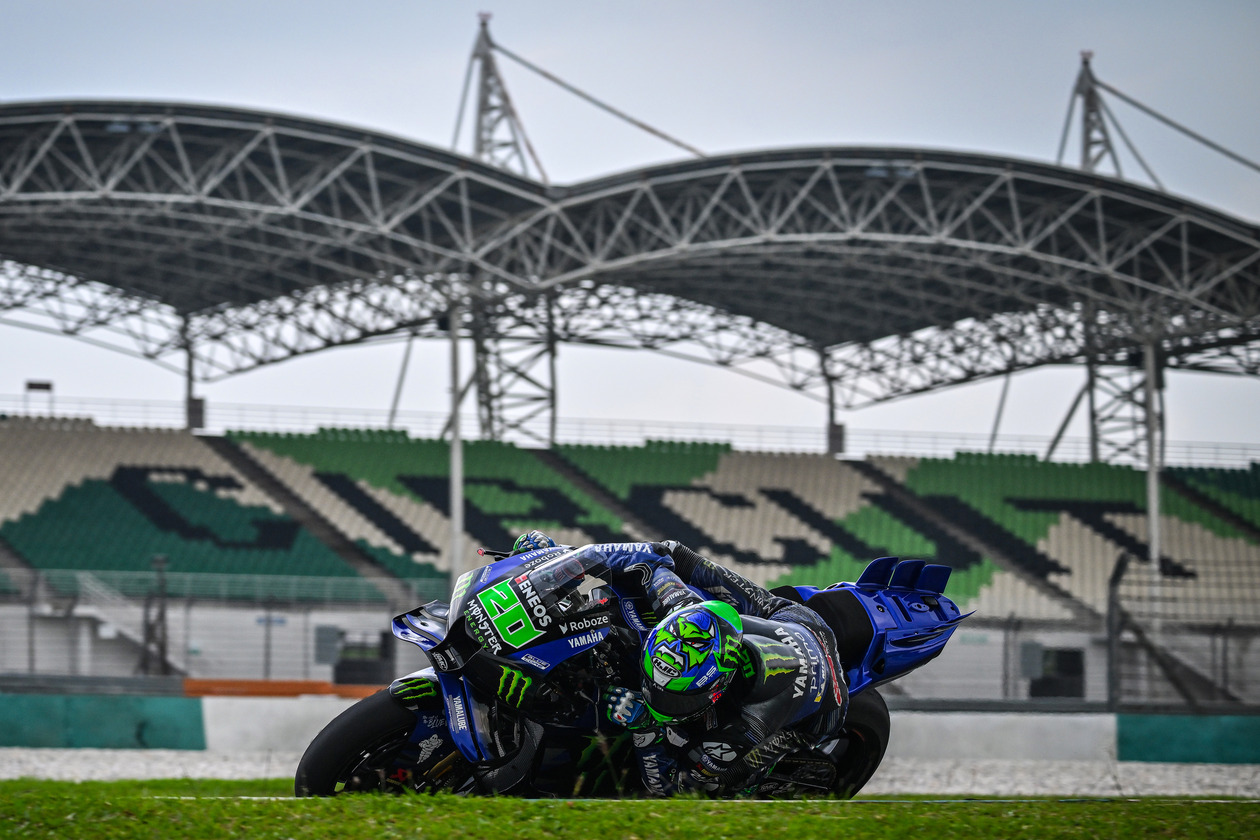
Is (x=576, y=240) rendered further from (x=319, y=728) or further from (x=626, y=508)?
(x=319, y=728)

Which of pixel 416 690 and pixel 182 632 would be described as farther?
pixel 182 632

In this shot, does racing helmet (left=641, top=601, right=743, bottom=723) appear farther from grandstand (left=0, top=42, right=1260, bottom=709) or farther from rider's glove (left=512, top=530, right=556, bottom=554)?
grandstand (left=0, top=42, right=1260, bottom=709)

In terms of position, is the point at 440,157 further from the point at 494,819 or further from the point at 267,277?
the point at 494,819

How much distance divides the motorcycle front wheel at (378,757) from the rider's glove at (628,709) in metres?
0.81

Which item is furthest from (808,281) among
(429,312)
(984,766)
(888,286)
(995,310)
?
(984,766)

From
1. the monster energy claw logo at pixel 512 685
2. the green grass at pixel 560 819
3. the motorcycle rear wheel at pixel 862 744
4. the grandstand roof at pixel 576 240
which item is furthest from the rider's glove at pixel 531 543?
the grandstand roof at pixel 576 240

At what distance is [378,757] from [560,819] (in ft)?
3.84

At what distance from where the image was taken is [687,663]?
21.6 feet

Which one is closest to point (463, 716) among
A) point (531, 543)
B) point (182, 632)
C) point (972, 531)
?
point (531, 543)

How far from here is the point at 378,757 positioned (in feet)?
23.1

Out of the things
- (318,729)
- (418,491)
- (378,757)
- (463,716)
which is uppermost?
(418,491)

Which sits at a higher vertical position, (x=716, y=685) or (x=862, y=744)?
(x=716, y=685)

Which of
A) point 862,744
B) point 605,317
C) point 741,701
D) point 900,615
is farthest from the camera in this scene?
point 605,317

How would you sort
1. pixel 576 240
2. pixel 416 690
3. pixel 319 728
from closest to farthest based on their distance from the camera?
1. pixel 416 690
2. pixel 319 728
3. pixel 576 240
